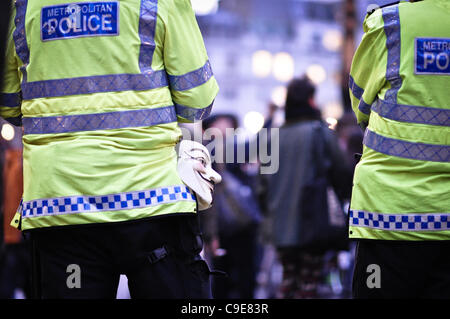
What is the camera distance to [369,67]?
3.82 meters

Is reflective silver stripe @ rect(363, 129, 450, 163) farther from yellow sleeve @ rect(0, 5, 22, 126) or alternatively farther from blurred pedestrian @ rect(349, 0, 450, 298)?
yellow sleeve @ rect(0, 5, 22, 126)

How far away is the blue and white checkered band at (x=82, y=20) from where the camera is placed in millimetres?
3279

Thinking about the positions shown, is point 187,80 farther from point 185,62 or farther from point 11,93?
point 11,93

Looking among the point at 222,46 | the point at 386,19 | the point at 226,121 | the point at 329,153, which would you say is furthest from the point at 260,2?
the point at 386,19

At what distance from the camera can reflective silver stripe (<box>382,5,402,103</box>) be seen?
3.61 metres

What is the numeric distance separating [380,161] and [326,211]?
252 cm

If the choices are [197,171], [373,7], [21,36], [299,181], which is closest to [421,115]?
[373,7]

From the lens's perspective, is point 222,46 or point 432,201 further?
point 222,46

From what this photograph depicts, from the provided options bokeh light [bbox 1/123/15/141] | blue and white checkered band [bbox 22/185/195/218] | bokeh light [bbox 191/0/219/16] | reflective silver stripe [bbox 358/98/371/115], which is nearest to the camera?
blue and white checkered band [bbox 22/185/195/218]

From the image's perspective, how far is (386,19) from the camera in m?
3.69

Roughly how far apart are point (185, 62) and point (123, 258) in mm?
933

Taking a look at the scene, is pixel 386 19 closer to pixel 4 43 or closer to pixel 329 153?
pixel 4 43

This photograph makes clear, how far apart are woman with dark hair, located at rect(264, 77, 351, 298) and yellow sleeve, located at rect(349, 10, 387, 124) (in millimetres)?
2238

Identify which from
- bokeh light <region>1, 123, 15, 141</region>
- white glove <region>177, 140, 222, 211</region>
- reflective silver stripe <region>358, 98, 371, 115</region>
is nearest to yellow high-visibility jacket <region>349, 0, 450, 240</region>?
reflective silver stripe <region>358, 98, 371, 115</region>
